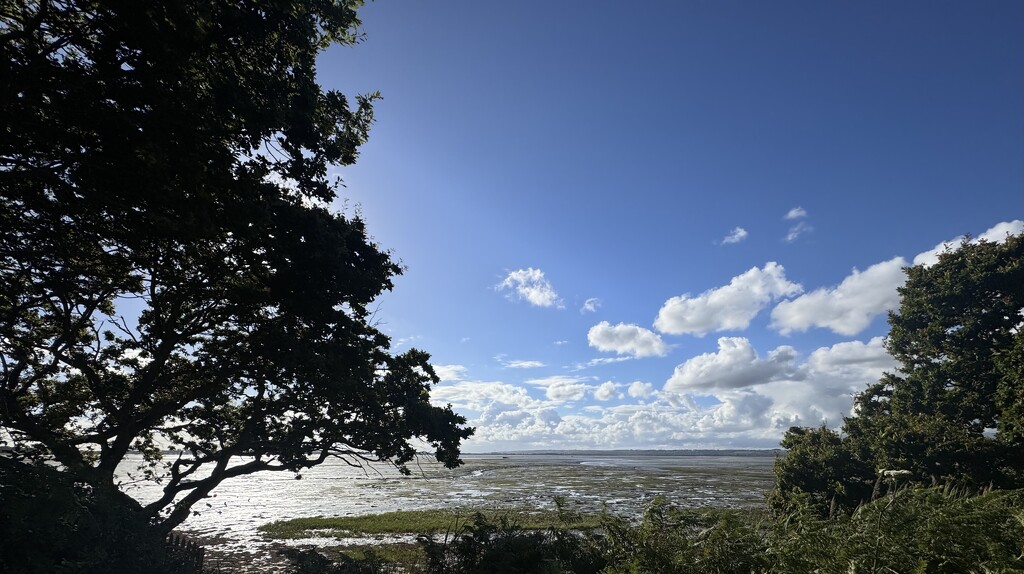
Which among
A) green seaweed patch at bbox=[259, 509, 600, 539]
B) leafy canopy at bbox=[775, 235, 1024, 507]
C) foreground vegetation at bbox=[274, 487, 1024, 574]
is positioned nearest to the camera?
foreground vegetation at bbox=[274, 487, 1024, 574]

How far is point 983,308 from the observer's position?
25734 millimetres

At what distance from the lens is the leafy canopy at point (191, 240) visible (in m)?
7.12

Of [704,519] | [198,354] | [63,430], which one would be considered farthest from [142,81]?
[63,430]

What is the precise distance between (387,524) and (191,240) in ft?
81.3

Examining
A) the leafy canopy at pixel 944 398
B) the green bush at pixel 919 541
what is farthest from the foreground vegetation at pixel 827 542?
the leafy canopy at pixel 944 398

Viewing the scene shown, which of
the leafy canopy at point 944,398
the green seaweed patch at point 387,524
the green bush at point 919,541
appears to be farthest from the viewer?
the green seaweed patch at point 387,524

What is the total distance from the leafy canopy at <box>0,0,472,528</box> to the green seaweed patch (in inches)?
411

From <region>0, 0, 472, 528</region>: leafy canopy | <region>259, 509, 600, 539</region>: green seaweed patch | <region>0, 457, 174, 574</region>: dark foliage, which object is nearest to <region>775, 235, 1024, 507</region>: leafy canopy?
<region>259, 509, 600, 539</region>: green seaweed patch

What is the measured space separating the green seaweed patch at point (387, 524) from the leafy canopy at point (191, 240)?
10.4 m

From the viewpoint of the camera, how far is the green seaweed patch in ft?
83.1

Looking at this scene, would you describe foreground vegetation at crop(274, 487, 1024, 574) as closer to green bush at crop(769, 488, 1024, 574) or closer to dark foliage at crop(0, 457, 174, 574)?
green bush at crop(769, 488, 1024, 574)

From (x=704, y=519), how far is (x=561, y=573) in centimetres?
229

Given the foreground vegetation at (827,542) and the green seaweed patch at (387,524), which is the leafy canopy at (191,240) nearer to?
the foreground vegetation at (827,542)

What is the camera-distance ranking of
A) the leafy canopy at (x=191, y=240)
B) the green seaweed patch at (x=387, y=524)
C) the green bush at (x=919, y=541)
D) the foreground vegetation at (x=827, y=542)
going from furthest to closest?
the green seaweed patch at (x=387, y=524), the leafy canopy at (x=191, y=240), the foreground vegetation at (x=827, y=542), the green bush at (x=919, y=541)
